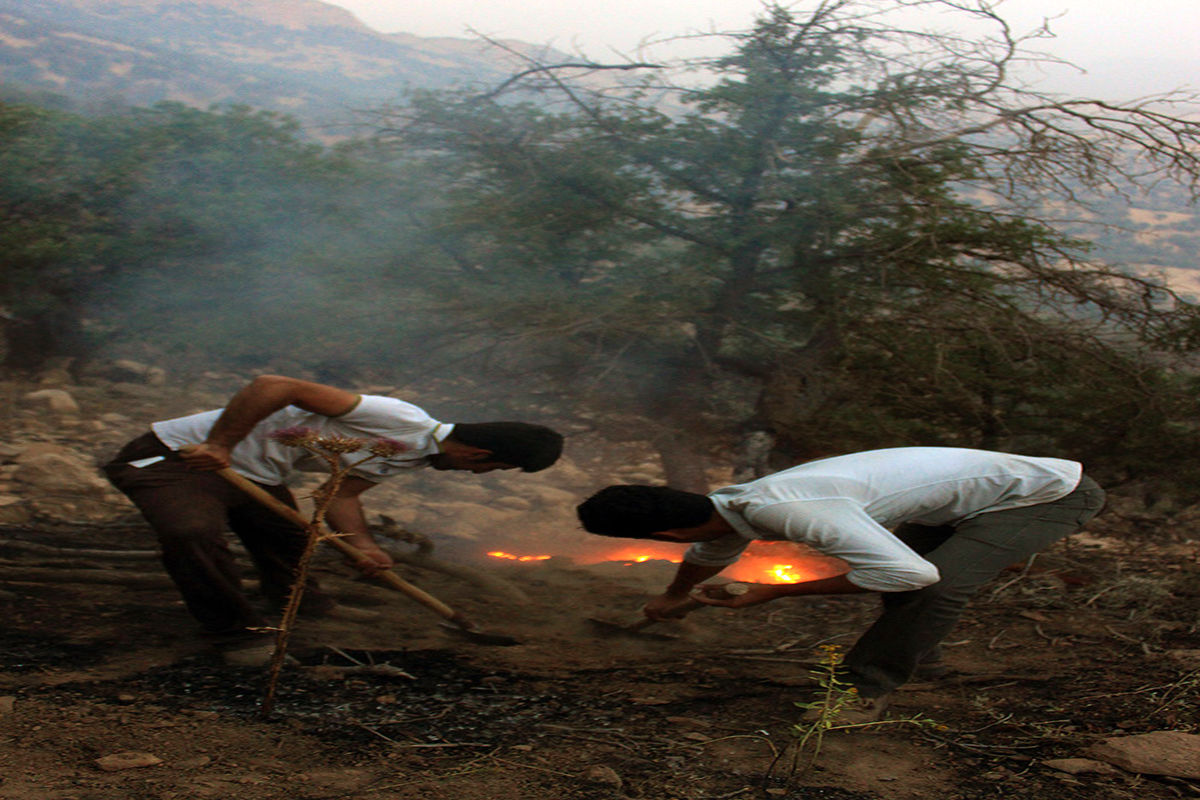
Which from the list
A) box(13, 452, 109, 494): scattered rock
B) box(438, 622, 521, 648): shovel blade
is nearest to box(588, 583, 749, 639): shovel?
box(438, 622, 521, 648): shovel blade

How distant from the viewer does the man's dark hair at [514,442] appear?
124 inches

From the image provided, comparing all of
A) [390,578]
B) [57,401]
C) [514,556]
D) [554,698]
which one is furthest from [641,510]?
[57,401]

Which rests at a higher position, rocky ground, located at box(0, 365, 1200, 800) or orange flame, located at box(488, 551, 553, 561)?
rocky ground, located at box(0, 365, 1200, 800)

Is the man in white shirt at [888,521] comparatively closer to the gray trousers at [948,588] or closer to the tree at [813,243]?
the gray trousers at [948,588]

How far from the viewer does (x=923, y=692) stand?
302cm

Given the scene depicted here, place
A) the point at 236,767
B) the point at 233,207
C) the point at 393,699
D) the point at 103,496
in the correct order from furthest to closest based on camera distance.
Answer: the point at 233,207
the point at 103,496
the point at 393,699
the point at 236,767

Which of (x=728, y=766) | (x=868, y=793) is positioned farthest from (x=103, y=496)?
(x=868, y=793)

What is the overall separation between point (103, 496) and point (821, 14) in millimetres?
5688

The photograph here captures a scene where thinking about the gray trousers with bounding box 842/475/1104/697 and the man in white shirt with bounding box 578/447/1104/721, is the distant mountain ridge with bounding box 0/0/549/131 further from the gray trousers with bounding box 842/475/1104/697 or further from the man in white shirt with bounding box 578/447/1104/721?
the gray trousers with bounding box 842/475/1104/697

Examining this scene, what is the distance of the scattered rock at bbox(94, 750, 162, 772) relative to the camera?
6.93 ft

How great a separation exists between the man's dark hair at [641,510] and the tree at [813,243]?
313 cm

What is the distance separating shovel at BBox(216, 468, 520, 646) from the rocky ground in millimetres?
67

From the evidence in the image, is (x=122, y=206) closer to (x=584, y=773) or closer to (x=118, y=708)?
(x=118, y=708)

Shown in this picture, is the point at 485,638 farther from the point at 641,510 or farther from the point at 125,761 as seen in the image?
the point at 125,761
